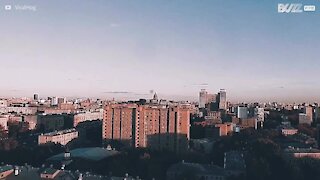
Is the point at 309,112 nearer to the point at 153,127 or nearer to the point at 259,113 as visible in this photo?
the point at 259,113

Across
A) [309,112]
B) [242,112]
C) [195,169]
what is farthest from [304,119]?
[195,169]

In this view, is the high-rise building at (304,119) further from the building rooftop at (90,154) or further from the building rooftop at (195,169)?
the building rooftop at (90,154)

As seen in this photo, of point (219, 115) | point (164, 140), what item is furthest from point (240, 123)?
point (164, 140)

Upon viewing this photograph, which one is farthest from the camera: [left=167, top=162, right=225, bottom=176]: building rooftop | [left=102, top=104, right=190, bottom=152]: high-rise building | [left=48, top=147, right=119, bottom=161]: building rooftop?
[left=102, top=104, right=190, bottom=152]: high-rise building

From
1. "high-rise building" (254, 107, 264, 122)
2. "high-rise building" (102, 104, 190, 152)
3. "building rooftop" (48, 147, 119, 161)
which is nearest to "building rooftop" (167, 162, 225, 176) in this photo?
"building rooftop" (48, 147, 119, 161)

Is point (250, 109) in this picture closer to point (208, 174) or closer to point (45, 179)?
point (208, 174)

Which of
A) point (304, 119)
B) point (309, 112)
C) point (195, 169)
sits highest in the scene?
point (309, 112)

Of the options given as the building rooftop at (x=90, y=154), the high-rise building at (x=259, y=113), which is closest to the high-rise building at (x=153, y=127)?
the building rooftop at (x=90, y=154)

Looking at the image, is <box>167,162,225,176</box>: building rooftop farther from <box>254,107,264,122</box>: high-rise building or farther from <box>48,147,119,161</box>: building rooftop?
<box>254,107,264,122</box>: high-rise building

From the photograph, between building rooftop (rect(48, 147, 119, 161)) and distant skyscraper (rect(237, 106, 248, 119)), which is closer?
building rooftop (rect(48, 147, 119, 161))
